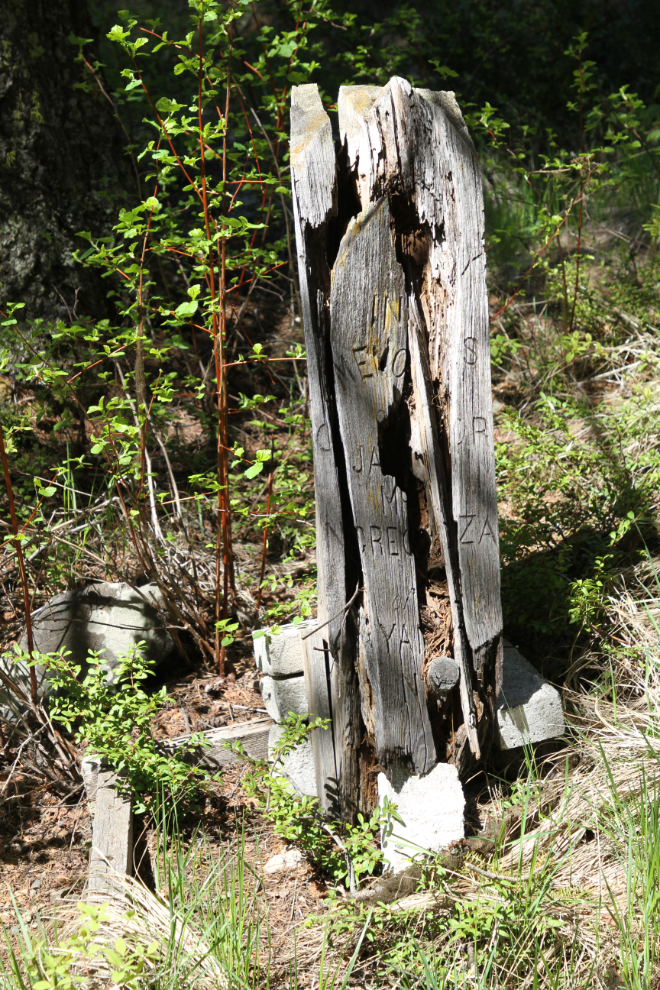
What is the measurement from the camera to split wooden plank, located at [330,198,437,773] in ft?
6.99

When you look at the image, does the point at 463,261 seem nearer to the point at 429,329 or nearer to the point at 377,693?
the point at 429,329

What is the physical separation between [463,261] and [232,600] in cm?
168

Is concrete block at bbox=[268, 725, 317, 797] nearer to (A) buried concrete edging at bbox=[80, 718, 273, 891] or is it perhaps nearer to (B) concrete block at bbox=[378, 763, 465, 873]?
(A) buried concrete edging at bbox=[80, 718, 273, 891]

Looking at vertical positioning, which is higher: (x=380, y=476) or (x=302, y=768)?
(x=380, y=476)

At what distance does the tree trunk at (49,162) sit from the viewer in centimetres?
376

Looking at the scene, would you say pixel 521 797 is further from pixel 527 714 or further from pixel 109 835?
pixel 109 835

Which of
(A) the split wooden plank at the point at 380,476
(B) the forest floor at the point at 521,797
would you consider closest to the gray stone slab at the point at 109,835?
(B) the forest floor at the point at 521,797

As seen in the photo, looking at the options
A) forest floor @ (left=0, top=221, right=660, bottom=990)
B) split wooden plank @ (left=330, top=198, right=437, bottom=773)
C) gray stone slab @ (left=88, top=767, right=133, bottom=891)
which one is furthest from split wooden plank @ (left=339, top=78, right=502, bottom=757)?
gray stone slab @ (left=88, top=767, right=133, bottom=891)

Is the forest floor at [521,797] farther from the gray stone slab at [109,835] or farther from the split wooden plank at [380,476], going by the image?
the split wooden plank at [380,476]

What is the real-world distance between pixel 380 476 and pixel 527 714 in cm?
99

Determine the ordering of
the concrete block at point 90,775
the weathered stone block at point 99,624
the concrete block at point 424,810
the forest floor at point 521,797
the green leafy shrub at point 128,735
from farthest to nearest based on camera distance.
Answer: the weathered stone block at point 99,624 → the concrete block at point 90,775 → the green leafy shrub at point 128,735 → the concrete block at point 424,810 → the forest floor at point 521,797

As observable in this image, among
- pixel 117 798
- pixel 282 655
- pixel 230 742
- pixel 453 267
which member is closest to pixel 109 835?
pixel 117 798

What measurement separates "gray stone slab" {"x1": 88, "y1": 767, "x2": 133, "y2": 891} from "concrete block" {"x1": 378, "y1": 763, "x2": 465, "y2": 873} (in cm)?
84

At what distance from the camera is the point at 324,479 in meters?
2.22
